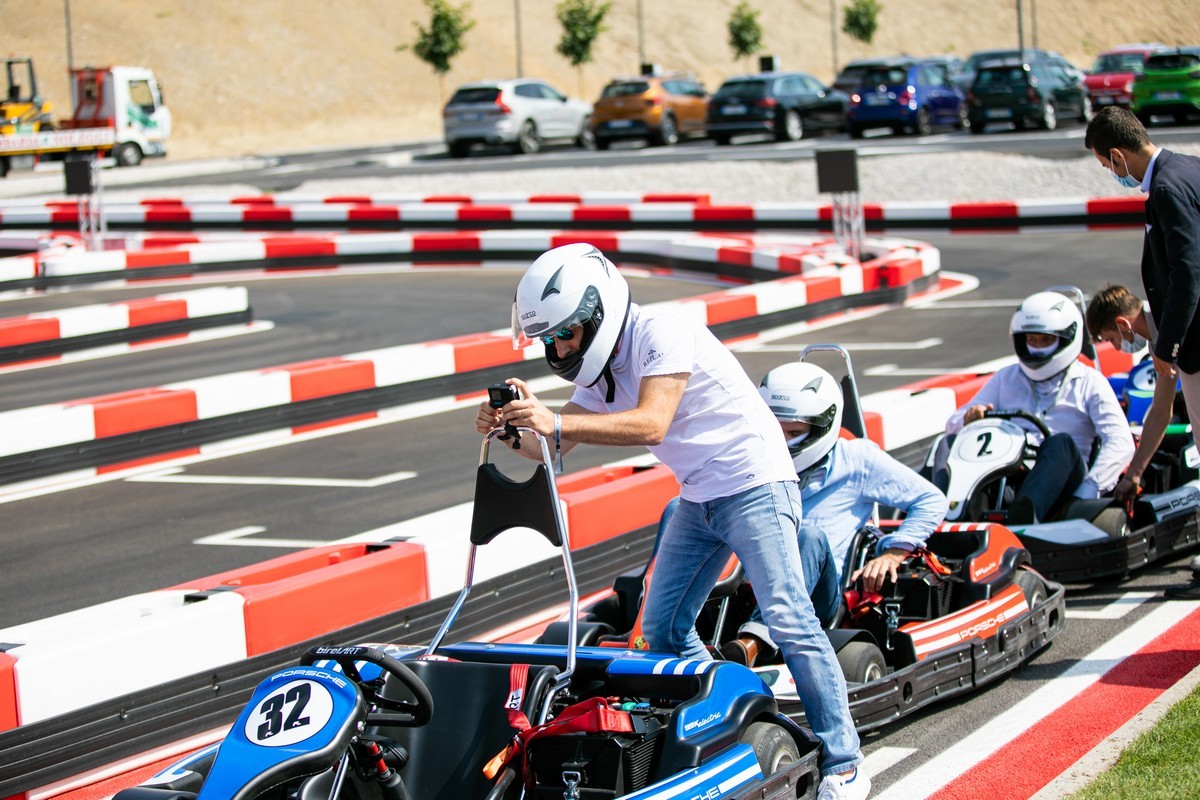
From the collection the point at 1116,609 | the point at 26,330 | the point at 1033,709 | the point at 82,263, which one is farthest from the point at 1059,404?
the point at 82,263

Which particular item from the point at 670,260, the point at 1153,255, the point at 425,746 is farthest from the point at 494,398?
the point at 670,260

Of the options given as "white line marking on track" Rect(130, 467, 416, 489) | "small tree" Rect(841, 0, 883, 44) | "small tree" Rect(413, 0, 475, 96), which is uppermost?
"small tree" Rect(841, 0, 883, 44)

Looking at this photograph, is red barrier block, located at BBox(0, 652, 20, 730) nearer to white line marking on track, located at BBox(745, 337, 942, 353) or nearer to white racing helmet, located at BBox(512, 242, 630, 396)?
white racing helmet, located at BBox(512, 242, 630, 396)

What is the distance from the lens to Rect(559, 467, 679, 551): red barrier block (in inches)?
263

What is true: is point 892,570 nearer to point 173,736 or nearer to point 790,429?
point 790,429

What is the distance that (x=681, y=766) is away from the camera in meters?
3.80

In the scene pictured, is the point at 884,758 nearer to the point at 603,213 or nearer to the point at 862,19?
the point at 603,213

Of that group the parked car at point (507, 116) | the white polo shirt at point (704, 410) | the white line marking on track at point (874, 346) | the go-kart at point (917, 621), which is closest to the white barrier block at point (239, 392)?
the white line marking on track at point (874, 346)

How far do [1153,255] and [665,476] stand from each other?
249 cm

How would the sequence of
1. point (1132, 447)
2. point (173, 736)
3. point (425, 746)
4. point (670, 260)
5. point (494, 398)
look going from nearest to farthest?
1. point (494, 398)
2. point (425, 746)
3. point (173, 736)
4. point (1132, 447)
5. point (670, 260)

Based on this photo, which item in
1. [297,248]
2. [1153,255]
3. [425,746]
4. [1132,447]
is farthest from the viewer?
[297,248]

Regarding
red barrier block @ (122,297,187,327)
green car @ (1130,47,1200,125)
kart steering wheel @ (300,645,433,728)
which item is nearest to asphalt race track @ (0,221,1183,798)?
red barrier block @ (122,297,187,327)

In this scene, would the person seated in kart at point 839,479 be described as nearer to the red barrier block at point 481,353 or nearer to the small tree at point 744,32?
the red barrier block at point 481,353

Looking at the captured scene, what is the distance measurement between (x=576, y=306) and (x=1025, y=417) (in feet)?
11.7
